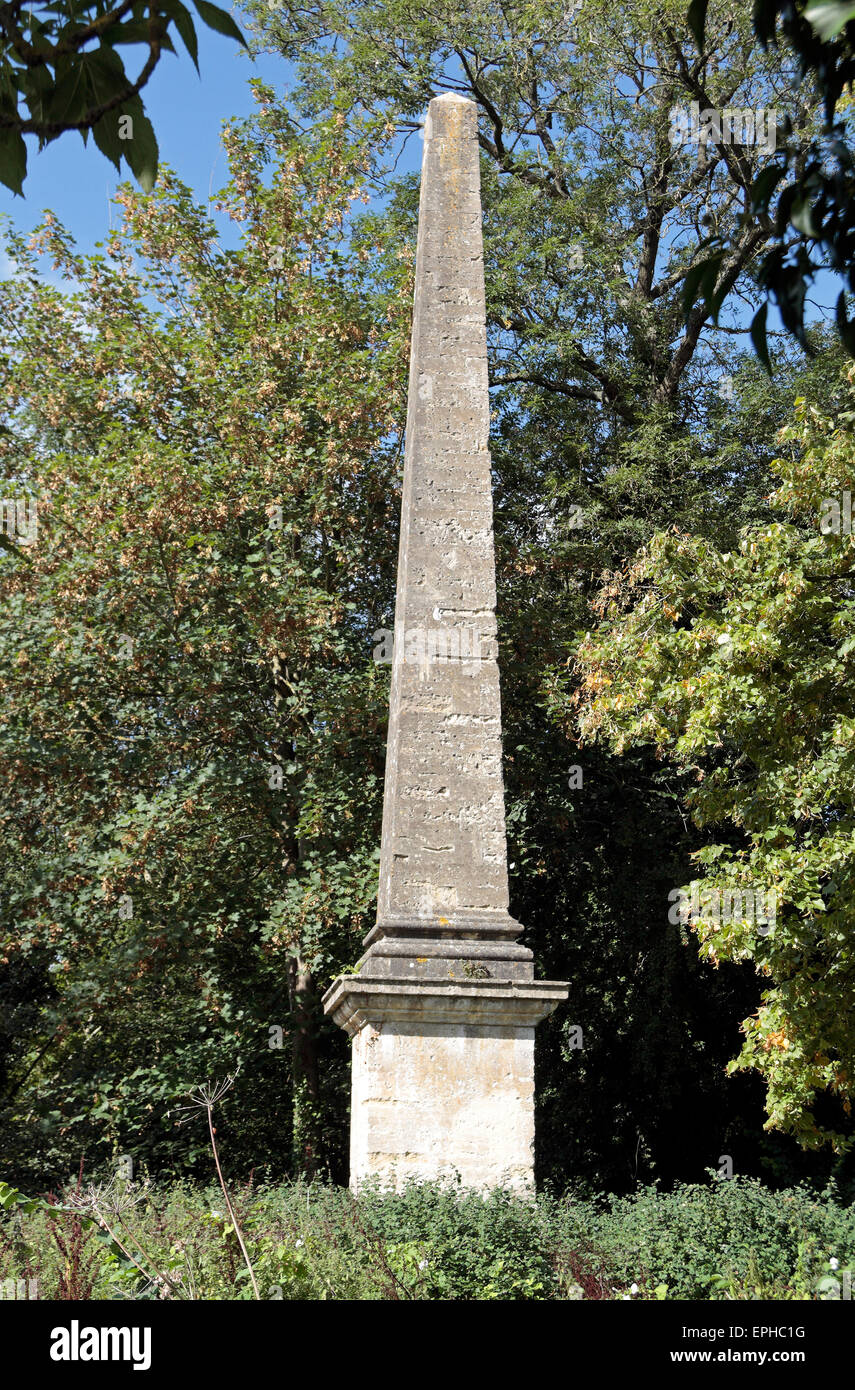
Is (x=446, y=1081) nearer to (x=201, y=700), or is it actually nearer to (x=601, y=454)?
(x=201, y=700)

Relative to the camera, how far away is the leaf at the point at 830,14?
196 cm

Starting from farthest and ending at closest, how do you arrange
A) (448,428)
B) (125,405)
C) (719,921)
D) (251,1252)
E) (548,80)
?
(548,80) < (125,405) < (719,921) < (448,428) < (251,1252)

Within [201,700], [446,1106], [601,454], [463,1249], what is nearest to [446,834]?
[446,1106]

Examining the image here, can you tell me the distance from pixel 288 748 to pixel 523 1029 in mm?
8189

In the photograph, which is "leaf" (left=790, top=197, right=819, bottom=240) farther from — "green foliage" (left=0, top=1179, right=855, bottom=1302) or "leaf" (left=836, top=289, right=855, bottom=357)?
"green foliage" (left=0, top=1179, right=855, bottom=1302)

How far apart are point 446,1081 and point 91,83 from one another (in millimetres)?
4588

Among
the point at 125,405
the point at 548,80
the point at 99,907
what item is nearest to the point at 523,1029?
the point at 99,907

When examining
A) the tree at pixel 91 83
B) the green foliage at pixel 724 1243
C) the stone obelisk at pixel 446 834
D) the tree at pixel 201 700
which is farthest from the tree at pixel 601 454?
the tree at pixel 91 83

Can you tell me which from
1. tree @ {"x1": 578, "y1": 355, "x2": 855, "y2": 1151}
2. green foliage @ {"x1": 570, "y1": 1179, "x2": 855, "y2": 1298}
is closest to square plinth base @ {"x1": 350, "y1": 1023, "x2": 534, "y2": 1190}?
green foliage @ {"x1": 570, "y1": 1179, "x2": 855, "y2": 1298}

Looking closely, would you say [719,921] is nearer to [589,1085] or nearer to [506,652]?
[506,652]

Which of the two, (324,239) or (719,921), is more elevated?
(324,239)

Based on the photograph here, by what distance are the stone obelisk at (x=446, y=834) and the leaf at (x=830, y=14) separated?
16.1 feet

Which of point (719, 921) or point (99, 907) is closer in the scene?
point (719, 921)

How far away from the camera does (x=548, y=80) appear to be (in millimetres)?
16766
